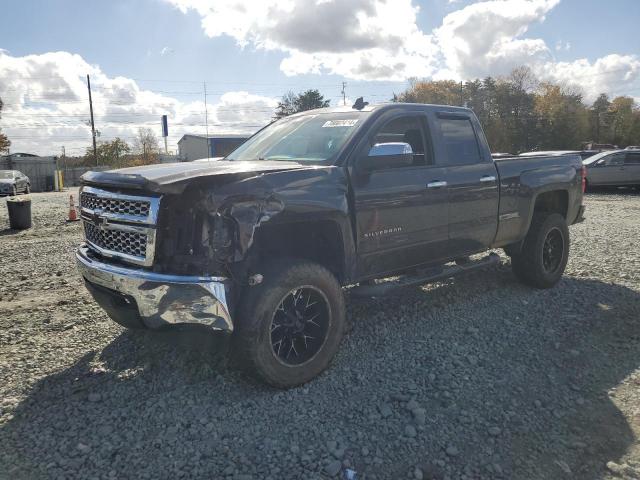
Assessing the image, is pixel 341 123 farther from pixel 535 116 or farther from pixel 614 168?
pixel 535 116

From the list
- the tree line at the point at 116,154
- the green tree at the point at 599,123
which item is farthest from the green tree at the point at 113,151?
the green tree at the point at 599,123

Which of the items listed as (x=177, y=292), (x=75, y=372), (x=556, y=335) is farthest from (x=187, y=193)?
(x=556, y=335)

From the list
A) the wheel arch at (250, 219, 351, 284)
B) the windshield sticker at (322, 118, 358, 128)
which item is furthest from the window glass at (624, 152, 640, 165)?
the wheel arch at (250, 219, 351, 284)

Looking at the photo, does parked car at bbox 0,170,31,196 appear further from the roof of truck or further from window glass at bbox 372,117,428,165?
window glass at bbox 372,117,428,165

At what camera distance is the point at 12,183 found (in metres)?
21.6

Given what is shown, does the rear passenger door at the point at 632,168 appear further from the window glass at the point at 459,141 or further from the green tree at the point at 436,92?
the green tree at the point at 436,92

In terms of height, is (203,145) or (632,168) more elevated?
(203,145)

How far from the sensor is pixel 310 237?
12.7 ft

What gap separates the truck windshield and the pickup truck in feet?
0.06

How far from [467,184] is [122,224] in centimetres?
314

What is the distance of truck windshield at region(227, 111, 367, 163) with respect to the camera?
4117 mm

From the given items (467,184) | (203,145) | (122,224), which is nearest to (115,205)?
(122,224)

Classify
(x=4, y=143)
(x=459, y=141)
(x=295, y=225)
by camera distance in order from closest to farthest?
1. (x=295, y=225)
2. (x=459, y=141)
3. (x=4, y=143)

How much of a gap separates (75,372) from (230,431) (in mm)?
1466
